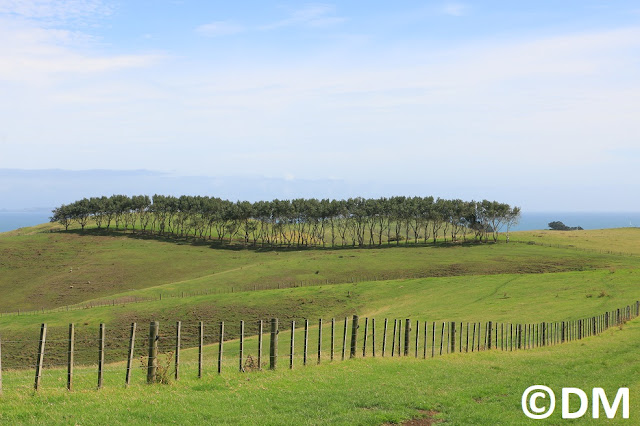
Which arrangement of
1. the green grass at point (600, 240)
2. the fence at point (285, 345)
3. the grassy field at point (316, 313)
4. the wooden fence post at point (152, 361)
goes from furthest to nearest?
the green grass at point (600, 240) < the fence at point (285, 345) < the wooden fence post at point (152, 361) < the grassy field at point (316, 313)

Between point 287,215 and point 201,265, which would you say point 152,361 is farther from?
point 287,215

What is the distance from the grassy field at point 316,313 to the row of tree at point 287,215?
12.6m

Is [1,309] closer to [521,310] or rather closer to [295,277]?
[295,277]

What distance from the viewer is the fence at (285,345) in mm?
17391

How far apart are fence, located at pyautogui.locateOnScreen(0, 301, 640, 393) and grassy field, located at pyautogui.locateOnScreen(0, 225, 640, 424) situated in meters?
0.56

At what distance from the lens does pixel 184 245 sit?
503ft

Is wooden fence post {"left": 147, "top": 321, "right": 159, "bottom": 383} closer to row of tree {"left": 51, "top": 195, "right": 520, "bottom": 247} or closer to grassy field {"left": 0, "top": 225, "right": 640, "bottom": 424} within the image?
grassy field {"left": 0, "top": 225, "right": 640, "bottom": 424}

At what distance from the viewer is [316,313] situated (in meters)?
67.7

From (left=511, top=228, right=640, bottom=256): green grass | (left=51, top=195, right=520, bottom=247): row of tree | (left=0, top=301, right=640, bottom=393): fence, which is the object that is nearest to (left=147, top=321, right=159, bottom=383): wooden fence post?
(left=0, top=301, right=640, bottom=393): fence

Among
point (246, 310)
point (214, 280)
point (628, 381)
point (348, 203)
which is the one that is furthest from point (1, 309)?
point (348, 203)

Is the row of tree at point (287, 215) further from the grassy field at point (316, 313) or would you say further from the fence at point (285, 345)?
the fence at point (285, 345)

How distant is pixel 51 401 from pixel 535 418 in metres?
12.6

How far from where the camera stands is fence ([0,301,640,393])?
17391 mm

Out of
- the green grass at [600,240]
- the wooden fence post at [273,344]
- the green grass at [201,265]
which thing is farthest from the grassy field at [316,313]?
the wooden fence post at [273,344]
